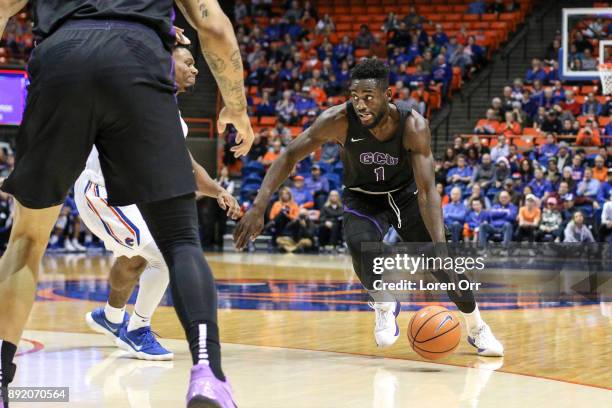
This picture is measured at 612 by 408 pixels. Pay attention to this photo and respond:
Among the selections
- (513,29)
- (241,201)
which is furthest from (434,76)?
(241,201)

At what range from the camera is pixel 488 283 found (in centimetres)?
1188

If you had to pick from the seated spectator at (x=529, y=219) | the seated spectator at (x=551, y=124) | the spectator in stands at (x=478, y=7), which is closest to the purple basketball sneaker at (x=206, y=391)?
the seated spectator at (x=529, y=219)

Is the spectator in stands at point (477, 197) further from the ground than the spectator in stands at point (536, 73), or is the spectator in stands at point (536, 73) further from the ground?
the spectator in stands at point (536, 73)

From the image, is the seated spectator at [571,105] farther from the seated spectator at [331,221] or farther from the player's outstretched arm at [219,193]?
the player's outstretched arm at [219,193]

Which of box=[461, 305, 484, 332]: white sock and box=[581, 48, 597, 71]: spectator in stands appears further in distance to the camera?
box=[581, 48, 597, 71]: spectator in stands

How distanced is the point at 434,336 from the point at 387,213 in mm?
1249

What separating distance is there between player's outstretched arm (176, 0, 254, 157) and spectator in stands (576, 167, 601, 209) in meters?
13.1

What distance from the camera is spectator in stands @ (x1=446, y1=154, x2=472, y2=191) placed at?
17.5m

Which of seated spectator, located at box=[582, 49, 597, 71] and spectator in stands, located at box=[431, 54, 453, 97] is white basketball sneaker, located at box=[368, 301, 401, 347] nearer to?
seated spectator, located at box=[582, 49, 597, 71]

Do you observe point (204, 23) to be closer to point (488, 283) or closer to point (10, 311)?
point (10, 311)

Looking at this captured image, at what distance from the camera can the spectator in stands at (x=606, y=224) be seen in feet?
48.4

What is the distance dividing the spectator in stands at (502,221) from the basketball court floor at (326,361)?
603cm

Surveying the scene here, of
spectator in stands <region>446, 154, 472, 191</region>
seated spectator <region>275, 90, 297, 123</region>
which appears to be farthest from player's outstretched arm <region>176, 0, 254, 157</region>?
seated spectator <region>275, 90, 297, 123</region>

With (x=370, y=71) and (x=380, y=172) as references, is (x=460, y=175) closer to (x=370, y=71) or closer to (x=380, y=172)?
(x=380, y=172)
